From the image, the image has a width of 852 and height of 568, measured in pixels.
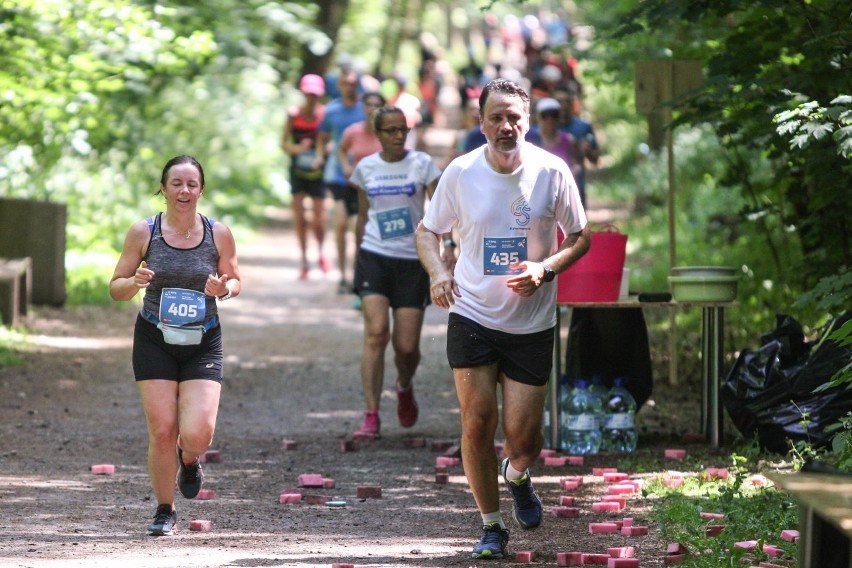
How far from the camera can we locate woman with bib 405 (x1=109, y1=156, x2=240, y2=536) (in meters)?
7.25

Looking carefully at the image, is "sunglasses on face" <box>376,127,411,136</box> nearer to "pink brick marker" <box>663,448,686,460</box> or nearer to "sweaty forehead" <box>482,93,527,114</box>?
"pink brick marker" <box>663,448,686,460</box>

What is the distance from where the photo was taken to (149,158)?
23.0 metres

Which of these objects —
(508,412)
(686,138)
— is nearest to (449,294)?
(508,412)

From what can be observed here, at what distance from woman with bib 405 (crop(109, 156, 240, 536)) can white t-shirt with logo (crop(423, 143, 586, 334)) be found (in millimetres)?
1148

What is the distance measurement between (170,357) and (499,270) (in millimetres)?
1647

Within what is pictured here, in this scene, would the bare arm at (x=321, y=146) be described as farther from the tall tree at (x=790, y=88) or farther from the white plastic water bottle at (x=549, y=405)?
the white plastic water bottle at (x=549, y=405)

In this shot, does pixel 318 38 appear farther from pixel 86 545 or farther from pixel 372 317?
pixel 86 545

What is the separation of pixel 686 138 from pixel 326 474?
18.7 meters

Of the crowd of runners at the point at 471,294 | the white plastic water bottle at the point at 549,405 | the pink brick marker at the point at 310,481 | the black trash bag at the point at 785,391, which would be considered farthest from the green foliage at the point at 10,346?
the black trash bag at the point at 785,391

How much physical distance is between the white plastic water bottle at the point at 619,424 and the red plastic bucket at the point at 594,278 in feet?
2.41

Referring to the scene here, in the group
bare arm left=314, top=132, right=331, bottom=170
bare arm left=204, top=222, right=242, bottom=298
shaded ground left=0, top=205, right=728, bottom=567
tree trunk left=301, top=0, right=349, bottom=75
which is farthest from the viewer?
tree trunk left=301, top=0, right=349, bottom=75

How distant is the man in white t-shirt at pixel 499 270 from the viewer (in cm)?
683

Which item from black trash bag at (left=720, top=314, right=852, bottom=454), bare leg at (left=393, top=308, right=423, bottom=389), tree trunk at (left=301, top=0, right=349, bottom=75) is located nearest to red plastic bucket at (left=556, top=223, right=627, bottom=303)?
black trash bag at (left=720, top=314, right=852, bottom=454)

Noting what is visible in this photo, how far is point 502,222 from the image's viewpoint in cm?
684
